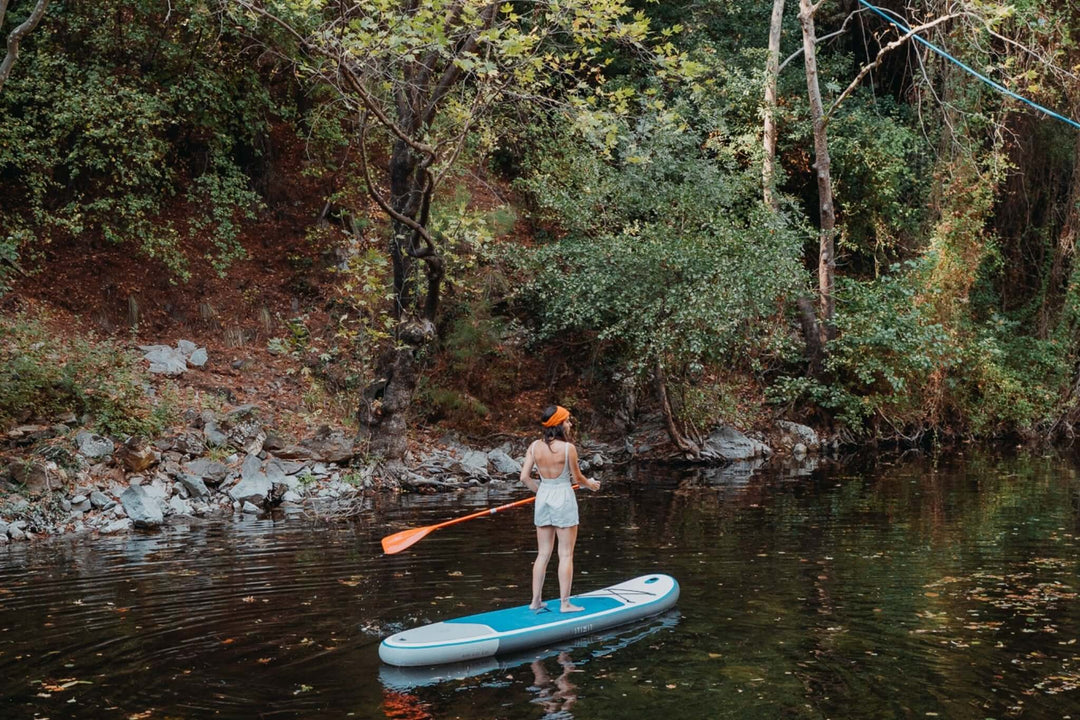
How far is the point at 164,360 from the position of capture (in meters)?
15.2

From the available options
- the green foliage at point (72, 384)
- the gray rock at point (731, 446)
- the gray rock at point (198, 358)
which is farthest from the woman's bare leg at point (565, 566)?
the gray rock at point (731, 446)

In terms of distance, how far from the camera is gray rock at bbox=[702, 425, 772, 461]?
1731 cm

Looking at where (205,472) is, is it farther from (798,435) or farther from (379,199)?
(798,435)

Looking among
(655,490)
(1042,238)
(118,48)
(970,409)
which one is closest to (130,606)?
(655,490)

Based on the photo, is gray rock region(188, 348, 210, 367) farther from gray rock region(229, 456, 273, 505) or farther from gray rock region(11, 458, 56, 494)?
gray rock region(11, 458, 56, 494)

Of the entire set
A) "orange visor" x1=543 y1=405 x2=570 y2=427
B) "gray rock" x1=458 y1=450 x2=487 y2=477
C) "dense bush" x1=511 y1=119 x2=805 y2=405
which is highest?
"dense bush" x1=511 y1=119 x2=805 y2=405

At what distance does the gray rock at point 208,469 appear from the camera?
12.9m

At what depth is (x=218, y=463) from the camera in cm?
1316

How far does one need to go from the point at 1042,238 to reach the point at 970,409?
4688mm

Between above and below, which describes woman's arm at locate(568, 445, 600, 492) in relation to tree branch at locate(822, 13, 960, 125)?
below

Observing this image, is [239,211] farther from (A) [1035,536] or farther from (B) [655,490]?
(A) [1035,536]

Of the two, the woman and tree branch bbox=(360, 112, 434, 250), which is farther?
tree branch bbox=(360, 112, 434, 250)

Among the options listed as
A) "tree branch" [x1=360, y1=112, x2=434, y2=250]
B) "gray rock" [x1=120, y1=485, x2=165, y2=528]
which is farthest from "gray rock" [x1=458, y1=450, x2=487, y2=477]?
"gray rock" [x1=120, y1=485, x2=165, y2=528]

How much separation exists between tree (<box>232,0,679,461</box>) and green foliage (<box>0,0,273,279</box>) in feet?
5.82
